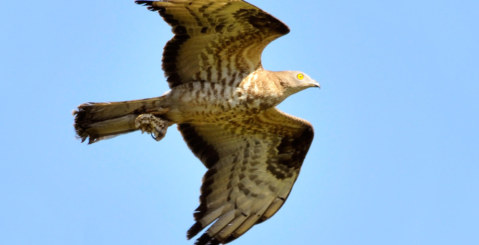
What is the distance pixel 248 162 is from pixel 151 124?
2101mm

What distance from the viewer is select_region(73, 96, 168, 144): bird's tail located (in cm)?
1323

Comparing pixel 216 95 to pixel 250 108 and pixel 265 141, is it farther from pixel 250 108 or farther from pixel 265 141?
pixel 265 141

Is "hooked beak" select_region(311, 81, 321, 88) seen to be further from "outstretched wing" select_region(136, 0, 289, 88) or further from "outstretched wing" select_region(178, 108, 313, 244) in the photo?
"outstretched wing" select_region(136, 0, 289, 88)

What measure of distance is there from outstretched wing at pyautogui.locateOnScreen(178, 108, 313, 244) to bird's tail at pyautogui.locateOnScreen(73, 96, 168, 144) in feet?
4.16

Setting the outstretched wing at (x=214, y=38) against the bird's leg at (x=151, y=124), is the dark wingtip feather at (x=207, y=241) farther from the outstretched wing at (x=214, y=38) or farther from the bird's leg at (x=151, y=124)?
the outstretched wing at (x=214, y=38)

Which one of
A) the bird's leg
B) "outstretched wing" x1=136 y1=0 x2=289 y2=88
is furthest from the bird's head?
the bird's leg

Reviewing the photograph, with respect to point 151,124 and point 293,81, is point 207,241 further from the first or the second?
point 293,81

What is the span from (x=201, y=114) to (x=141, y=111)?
873mm

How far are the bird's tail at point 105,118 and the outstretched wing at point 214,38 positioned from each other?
73 centimetres

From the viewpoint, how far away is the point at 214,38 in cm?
1323

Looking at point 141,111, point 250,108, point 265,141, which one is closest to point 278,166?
point 265,141

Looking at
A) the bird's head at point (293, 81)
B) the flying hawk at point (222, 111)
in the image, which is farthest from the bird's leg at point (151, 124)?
the bird's head at point (293, 81)

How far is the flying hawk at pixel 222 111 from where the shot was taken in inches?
512

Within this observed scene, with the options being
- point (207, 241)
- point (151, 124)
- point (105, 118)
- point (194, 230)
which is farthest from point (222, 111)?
point (207, 241)
